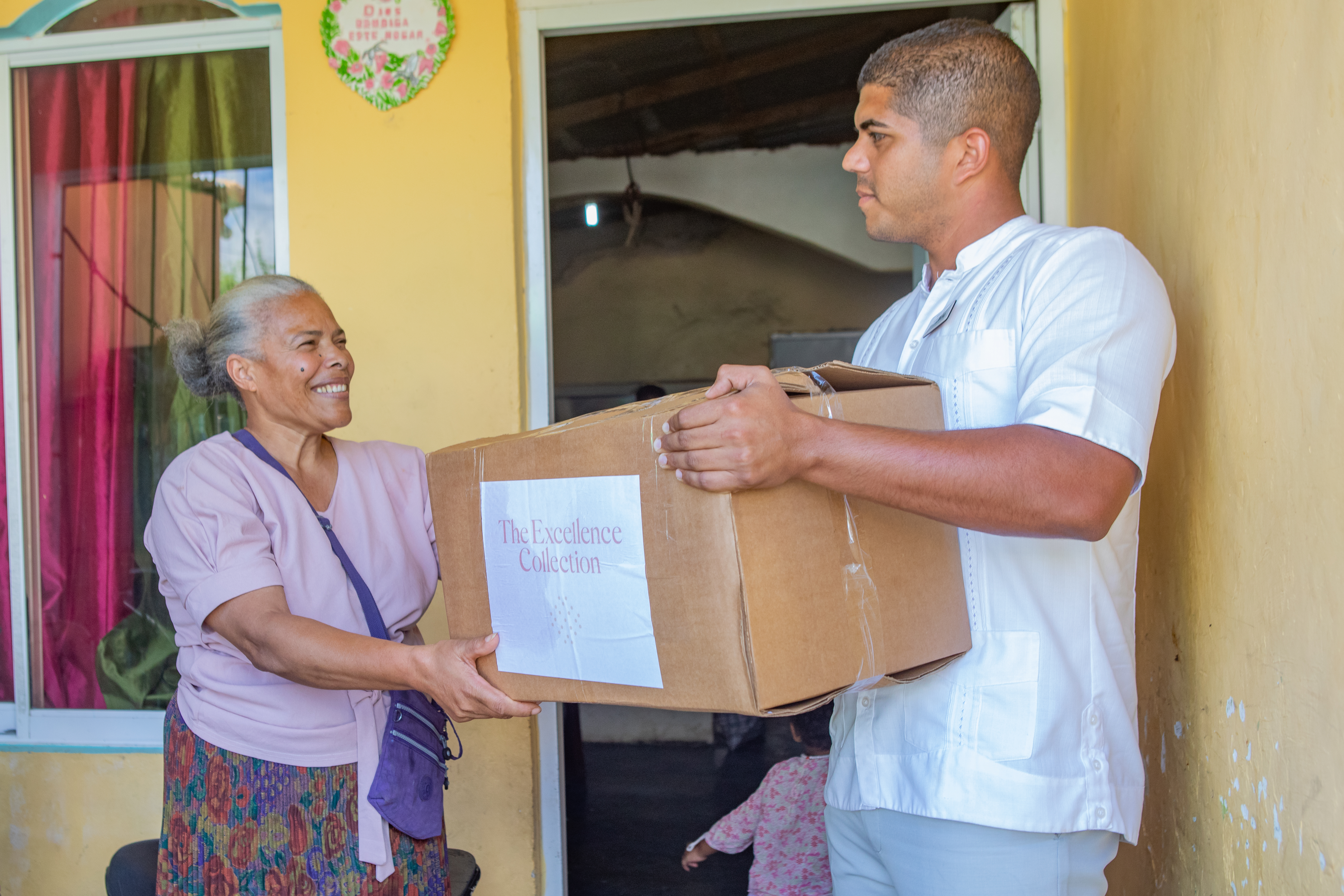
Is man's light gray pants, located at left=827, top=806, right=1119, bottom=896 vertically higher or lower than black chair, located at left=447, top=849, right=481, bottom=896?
higher

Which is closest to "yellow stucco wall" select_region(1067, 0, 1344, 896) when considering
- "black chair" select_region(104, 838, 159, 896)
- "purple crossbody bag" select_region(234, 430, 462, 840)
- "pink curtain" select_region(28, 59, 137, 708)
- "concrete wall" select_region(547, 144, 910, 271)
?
"purple crossbody bag" select_region(234, 430, 462, 840)

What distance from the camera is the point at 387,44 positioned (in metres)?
2.34

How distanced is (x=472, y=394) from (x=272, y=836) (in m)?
1.12

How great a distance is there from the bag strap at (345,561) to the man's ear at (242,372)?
0.30 ft

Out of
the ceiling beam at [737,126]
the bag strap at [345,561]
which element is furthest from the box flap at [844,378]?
the ceiling beam at [737,126]

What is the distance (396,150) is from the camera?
236 centimetres

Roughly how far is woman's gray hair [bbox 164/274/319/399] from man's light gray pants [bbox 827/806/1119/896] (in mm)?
1240

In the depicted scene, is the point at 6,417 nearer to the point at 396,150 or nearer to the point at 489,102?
the point at 396,150

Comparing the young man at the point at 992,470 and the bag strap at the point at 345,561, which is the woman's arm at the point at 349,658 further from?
the young man at the point at 992,470

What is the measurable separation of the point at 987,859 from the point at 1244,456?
55 centimetres

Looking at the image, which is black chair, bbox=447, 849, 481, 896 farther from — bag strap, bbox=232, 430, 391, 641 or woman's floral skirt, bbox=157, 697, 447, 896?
bag strap, bbox=232, 430, 391, 641

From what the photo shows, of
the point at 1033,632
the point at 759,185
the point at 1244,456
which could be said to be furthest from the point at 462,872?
the point at 759,185

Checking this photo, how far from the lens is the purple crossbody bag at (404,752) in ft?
4.93

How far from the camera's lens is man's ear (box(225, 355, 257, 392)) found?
1645 millimetres
